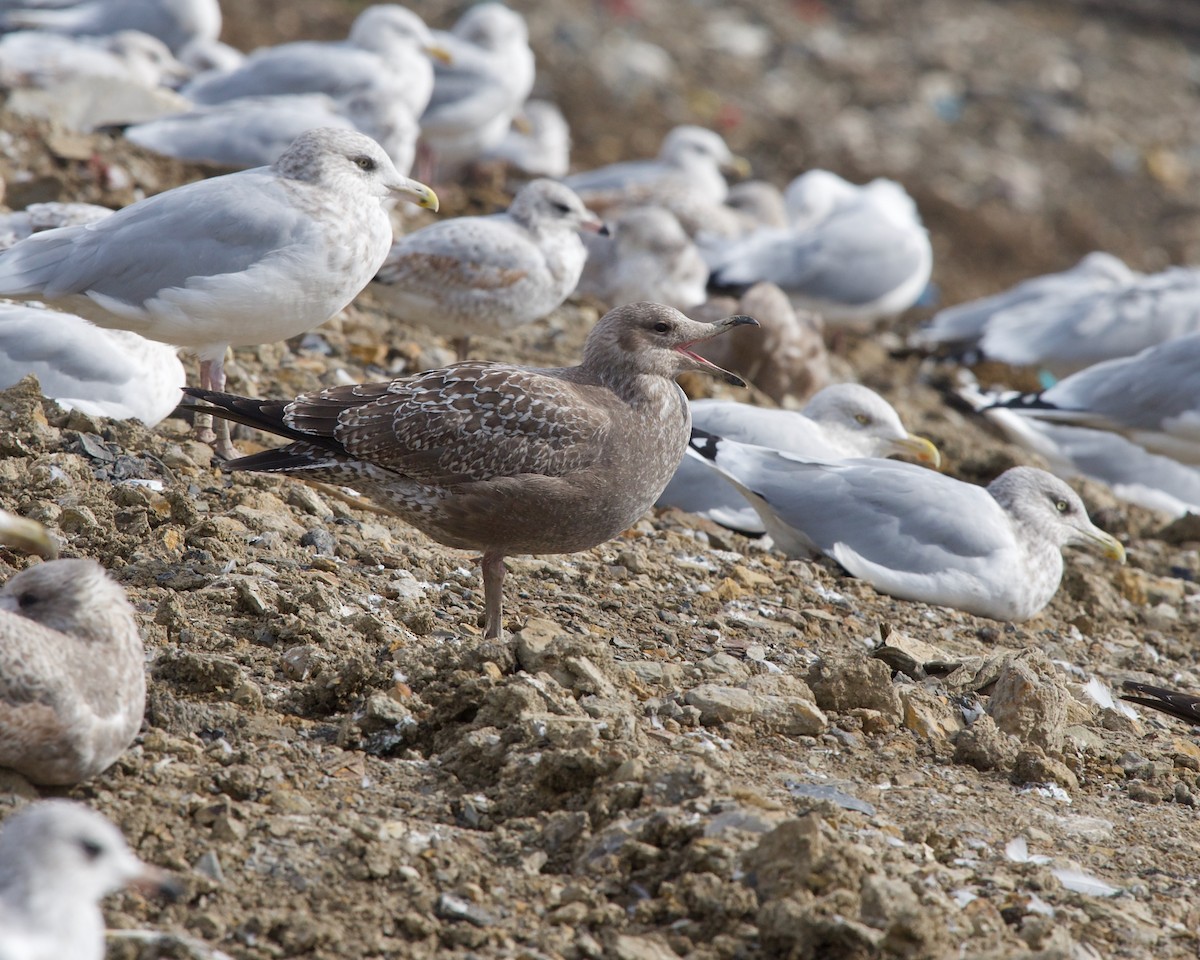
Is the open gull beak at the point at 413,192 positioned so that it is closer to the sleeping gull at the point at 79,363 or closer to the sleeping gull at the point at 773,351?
the sleeping gull at the point at 79,363

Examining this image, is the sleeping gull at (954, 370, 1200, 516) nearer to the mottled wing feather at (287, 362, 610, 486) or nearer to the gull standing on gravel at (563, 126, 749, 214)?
the gull standing on gravel at (563, 126, 749, 214)

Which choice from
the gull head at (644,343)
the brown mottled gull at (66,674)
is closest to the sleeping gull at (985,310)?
the gull head at (644,343)

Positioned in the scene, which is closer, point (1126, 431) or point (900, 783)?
point (900, 783)

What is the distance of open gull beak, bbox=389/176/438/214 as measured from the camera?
6.16m

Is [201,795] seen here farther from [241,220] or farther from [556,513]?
[241,220]

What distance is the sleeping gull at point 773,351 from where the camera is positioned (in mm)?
9039

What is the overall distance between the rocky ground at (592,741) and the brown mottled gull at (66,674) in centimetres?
19

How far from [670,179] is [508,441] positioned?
27.6ft

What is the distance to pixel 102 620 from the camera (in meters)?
3.68

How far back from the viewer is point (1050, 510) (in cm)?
690

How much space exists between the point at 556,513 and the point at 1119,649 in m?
3.07

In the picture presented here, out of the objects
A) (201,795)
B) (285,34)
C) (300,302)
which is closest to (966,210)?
(285,34)

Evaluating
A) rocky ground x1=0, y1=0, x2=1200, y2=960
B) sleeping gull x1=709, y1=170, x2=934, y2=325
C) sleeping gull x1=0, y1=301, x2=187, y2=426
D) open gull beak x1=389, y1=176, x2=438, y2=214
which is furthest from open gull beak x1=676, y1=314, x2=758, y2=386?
sleeping gull x1=709, y1=170, x2=934, y2=325

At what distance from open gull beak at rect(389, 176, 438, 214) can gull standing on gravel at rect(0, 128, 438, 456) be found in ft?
0.79
